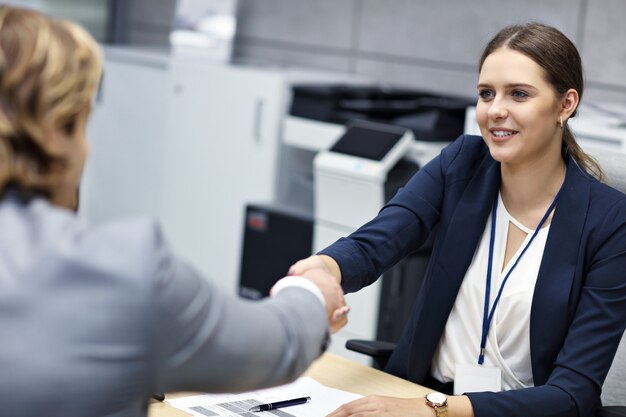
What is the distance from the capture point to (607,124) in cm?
311

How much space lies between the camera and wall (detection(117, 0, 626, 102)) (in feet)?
12.5

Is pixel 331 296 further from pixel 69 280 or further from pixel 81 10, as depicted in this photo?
pixel 81 10

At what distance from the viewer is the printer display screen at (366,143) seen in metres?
3.49

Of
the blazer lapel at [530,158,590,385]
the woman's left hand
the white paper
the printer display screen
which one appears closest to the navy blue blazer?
the blazer lapel at [530,158,590,385]

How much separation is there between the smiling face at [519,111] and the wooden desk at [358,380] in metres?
0.54

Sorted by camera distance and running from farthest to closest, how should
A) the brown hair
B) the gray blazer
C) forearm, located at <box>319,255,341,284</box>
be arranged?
the brown hair → forearm, located at <box>319,255,341,284</box> → the gray blazer

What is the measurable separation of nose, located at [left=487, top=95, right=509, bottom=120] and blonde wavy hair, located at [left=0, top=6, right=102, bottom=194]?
3.87 ft

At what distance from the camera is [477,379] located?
2016 millimetres

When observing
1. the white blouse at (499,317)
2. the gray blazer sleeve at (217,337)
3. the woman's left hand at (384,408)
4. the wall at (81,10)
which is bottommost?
the woman's left hand at (384,408)

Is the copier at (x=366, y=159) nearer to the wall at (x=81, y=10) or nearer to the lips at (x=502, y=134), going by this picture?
the lips at (x=502, y=134)

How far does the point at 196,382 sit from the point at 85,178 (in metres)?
4.27

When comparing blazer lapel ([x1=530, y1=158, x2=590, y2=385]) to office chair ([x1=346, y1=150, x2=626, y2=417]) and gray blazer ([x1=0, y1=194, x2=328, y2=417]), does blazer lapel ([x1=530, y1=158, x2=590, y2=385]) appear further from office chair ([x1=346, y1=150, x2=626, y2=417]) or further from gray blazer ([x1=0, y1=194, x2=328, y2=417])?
gray blazer ([x1=0, y1=194, x2=328, y2=417])

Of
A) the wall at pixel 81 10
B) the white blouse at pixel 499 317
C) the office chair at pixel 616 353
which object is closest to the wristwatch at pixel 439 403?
the white blouse at pixel 499 317

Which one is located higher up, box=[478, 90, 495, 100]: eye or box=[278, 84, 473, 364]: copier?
box=[478, 90, 495, 100]: eye
